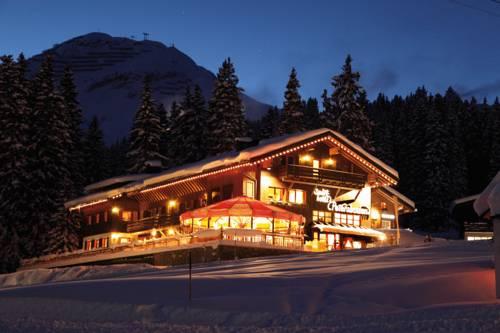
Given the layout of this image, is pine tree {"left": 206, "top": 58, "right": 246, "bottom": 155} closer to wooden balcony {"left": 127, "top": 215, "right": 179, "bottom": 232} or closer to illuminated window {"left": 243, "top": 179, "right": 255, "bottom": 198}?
wooden balcony {"left": 127, "top": 215, "right": 179, "bottom": 232}

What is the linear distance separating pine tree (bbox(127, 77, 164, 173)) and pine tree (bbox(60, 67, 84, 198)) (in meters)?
4.78

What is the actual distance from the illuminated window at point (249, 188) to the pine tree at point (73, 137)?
57.5 feet

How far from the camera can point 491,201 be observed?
1345 cm

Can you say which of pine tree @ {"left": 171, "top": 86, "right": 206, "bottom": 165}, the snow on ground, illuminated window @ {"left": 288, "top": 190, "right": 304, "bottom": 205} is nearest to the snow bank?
the snow on ground

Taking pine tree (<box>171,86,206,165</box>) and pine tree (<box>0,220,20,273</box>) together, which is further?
pine tree (<box>171,86,206,165</box>)

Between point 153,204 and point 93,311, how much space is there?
39264 millimetres

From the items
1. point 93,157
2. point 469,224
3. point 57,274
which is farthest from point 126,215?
point 57,274

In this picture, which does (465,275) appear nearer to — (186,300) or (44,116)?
(186,300)

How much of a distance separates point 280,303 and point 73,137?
52152 millimetres

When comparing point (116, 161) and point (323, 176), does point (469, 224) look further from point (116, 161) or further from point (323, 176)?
point (116, 161)

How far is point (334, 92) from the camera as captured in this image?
70.8 m

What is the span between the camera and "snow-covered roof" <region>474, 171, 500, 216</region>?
1334 cm

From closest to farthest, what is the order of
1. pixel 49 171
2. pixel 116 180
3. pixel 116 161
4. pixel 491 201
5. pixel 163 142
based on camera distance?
1. pixel 491 201
2. pixel 49 171
3. pixel 116 180
4. pixel 163 142
5. pixel 116 161

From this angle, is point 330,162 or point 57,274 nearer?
point 57,274
